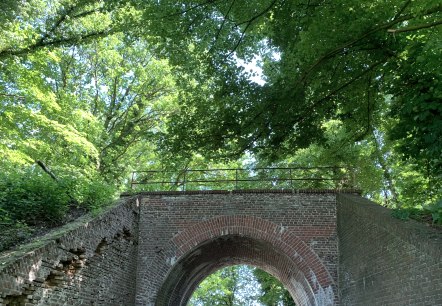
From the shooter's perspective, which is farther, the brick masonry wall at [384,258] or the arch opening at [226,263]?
the arch opening at [226,263]

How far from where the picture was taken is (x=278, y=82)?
8969mm

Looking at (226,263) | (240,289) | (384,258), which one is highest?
(240,289)

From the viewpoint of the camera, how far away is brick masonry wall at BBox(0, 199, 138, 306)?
6.37 m

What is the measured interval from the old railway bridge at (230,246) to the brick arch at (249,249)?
0.03m

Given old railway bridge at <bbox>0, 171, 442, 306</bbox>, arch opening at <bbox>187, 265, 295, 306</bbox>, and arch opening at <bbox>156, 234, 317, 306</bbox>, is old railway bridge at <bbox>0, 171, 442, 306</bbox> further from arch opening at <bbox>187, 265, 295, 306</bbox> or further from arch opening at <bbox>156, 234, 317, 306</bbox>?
arch opening at <bbox>187, 265, 295, 306</bbox>

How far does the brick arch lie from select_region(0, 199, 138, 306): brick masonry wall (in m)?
1.37

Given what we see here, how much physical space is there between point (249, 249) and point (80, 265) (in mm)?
6534

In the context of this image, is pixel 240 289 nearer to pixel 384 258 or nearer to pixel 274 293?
pixel 274 293

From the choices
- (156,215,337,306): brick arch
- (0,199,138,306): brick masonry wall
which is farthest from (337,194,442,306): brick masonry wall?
(0,199,138,306): brick masonry wall

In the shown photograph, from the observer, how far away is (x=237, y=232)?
12281 millimetres

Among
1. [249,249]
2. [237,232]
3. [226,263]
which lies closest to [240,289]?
[226,263]

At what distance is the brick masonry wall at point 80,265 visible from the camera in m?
6.37

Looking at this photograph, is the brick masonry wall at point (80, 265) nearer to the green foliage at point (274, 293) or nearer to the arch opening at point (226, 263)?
the arch opening at point (226, 263)

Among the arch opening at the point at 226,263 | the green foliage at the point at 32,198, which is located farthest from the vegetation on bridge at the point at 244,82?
the arch opening at the point at 226,263
